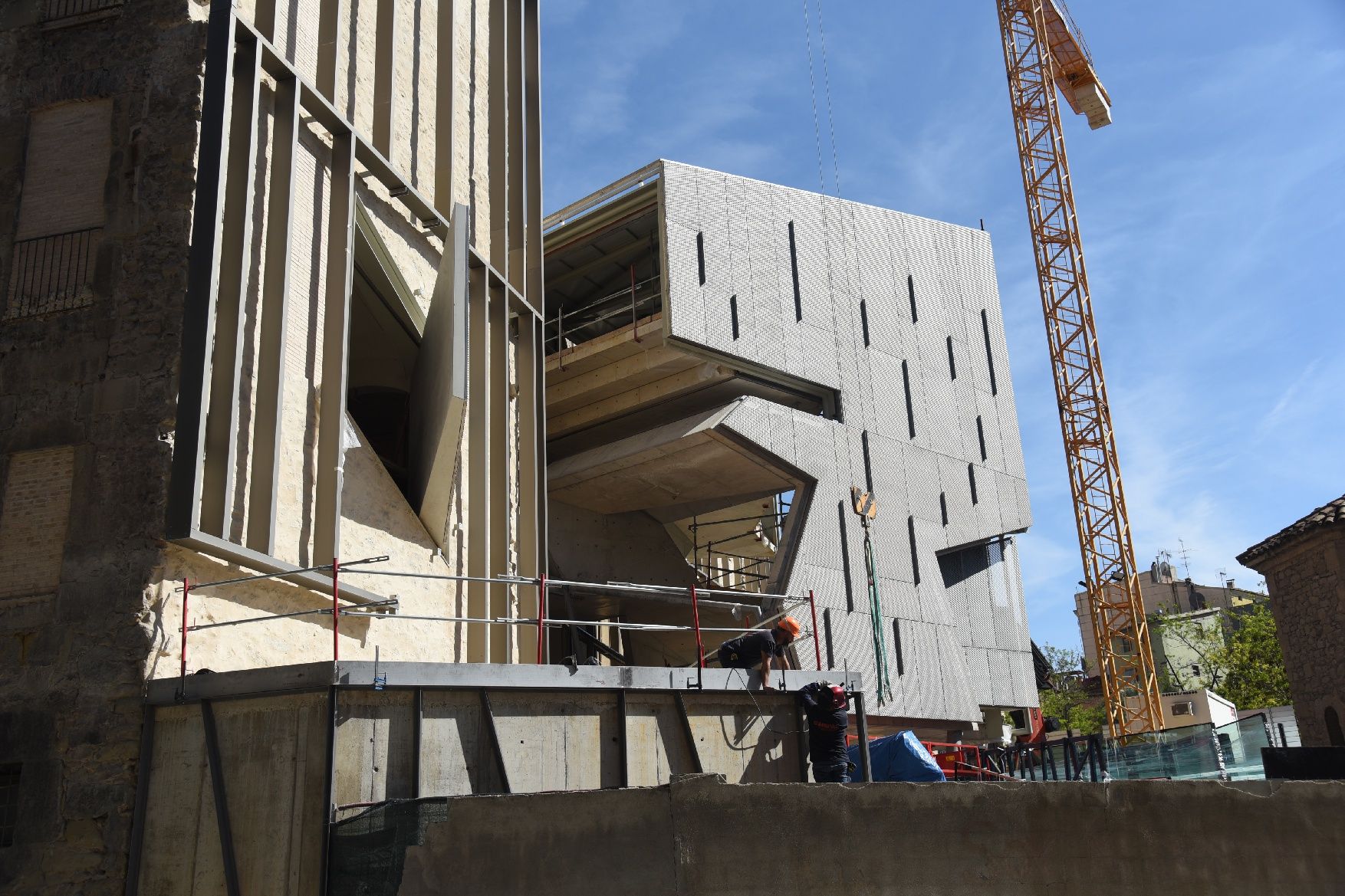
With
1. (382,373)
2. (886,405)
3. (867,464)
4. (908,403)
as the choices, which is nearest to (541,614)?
(382,373)

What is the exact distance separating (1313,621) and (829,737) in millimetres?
16986

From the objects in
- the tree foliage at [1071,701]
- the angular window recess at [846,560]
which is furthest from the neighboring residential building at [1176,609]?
the angular window recess at [846,560]

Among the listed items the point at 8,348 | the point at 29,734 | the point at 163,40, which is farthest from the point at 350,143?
the point at 29,734

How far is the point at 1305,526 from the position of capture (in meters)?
24.0

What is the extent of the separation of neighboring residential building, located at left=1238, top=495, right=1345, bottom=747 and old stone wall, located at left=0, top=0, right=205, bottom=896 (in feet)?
71.0

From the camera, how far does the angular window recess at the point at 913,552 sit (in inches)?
1168

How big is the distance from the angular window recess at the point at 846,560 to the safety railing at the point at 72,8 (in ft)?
61.8

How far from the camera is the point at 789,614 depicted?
27.0 meters

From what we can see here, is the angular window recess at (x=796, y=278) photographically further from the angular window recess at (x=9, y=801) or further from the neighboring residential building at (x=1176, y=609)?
the neighboring residential building at (x=1176, y=609)

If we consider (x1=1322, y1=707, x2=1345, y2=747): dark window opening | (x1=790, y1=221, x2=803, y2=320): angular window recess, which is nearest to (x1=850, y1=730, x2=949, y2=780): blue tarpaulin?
(x1=1322, y1=707, x2=1345, y2=747): dark window opening

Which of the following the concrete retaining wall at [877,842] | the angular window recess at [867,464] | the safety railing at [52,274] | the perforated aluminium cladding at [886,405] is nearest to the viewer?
the concrete retaining wall at [877,842]

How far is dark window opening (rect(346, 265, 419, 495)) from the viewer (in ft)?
60.3

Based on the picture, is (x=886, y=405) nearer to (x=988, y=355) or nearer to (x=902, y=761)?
(x=988, y=355)

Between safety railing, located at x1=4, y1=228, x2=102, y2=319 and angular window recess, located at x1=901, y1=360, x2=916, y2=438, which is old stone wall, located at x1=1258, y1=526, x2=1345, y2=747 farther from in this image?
safety railing, located at x1=4, y1=228, x2=102, y2=319
